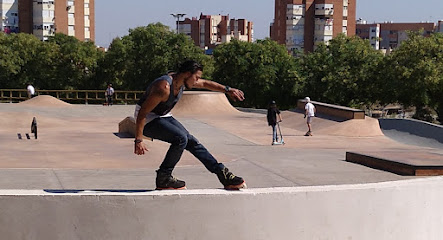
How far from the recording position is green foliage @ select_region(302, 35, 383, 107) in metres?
43.7

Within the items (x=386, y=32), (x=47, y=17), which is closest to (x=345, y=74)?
(x=47, y=17)

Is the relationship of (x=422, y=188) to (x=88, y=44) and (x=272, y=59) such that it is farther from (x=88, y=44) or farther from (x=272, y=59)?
(x=88, y=44)

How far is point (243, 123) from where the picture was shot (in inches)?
962

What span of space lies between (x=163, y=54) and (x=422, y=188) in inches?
1703

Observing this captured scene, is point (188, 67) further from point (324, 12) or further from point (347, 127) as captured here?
point (324, 12)

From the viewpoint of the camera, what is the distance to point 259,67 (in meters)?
48.7

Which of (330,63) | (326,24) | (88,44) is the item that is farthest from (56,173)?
(326,24)

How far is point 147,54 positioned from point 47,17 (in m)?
44.3

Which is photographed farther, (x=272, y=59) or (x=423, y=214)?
(x=272, y=59)

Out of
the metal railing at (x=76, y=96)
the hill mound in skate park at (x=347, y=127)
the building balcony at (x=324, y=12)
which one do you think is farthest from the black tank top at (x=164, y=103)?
the building balcony at (x=324, y=12)

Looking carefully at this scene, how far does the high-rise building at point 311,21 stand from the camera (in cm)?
10512

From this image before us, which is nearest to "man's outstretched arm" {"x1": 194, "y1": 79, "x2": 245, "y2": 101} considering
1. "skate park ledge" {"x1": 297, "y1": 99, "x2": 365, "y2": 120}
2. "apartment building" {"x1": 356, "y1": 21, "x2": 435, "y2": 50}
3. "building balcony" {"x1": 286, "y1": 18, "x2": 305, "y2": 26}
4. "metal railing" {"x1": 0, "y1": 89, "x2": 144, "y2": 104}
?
"skate park ledge" {"x1": 297, "y1": 99, "x2": 365, "y2": 120}

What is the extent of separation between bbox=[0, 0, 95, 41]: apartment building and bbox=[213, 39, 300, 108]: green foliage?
44285 millimetres

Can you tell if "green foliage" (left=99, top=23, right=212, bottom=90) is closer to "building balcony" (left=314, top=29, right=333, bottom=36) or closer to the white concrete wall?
the white concrete wall
